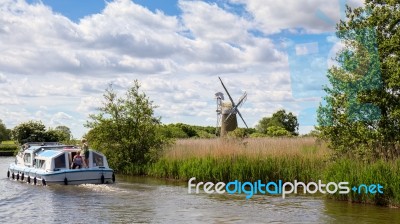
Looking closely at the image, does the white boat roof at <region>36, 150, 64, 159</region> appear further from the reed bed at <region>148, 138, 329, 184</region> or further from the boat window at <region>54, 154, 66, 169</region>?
the reed bed at <region>148, 138, 329, 184</region>

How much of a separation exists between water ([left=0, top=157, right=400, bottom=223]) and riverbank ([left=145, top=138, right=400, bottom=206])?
73 cm

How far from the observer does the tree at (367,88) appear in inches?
752

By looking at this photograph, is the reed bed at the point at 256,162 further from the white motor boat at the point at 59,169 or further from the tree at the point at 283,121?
the tree at the point at 283,121

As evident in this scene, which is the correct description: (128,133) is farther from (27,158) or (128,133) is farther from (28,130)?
(28,130)

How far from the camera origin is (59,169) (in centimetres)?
2509

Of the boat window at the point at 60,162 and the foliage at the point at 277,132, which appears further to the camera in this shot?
the foliage at the point at 277,132

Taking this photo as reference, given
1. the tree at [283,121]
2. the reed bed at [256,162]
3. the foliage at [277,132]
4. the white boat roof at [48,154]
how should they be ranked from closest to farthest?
the reed bed at [256,162]
the white boat roof at [48,154]
the foliage at [277,132]
the tree at [283,121]

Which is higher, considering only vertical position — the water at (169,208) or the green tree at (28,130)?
the green tree at (28,130)

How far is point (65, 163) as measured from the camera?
A: 84.1ft

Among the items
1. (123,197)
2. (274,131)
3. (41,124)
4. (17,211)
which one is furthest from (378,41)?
(41,124)

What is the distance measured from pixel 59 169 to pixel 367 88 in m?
13.7

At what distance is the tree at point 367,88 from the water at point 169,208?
262cm

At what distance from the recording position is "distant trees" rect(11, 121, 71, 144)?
193 ft

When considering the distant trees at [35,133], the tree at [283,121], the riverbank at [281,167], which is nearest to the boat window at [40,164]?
the riverbank at [281,167]
